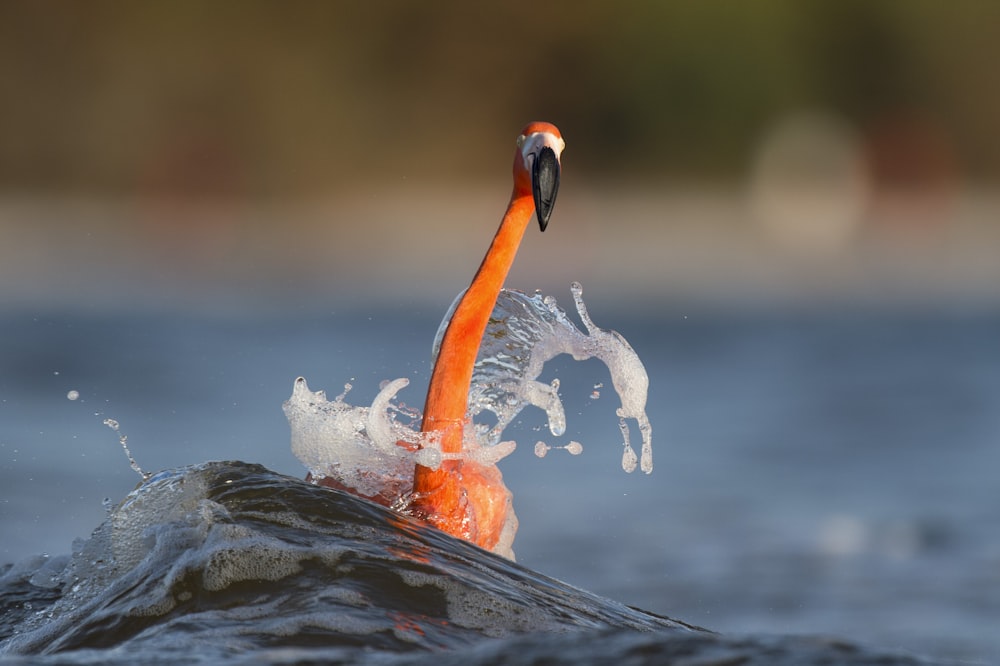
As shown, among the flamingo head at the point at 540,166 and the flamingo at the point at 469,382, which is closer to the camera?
the flamingo head at the point at 540,166

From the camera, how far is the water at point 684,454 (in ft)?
21.0

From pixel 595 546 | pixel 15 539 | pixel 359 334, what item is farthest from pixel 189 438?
pixel 359 334

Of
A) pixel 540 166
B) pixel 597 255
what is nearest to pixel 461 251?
pixel 597 255

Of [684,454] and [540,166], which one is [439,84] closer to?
[684,454]

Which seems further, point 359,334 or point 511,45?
point 511,45

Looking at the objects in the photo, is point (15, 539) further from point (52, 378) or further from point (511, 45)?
point (511, 45)

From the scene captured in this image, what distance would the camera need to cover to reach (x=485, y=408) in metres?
4.63

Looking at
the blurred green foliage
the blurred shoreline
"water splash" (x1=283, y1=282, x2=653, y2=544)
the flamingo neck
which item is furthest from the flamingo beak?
the blurred green foliage

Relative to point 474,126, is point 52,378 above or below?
below

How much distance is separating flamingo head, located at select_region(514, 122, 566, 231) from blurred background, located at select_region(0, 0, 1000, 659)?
8.66 feet

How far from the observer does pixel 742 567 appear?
698 centimetres

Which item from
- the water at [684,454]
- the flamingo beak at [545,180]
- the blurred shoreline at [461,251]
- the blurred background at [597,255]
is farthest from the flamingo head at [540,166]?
the blurred shoreline at [461,251]

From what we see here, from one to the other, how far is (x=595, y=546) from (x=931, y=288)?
1162 centimetres

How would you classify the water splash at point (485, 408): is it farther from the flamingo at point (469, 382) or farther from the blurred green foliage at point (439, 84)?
the blurred green foliage at point (439, 84)
